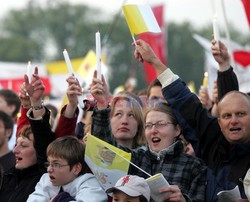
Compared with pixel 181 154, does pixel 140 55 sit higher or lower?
higher

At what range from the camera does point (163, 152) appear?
559 cm

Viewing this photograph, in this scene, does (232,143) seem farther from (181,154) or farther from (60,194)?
(60,194)

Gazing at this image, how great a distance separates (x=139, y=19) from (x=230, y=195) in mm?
1574

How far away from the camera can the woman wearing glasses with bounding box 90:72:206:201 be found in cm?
546

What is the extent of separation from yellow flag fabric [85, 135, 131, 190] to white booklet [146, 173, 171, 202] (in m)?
0.32

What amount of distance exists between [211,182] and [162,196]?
41 cm

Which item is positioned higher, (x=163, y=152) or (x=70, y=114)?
(x=70, y=114)

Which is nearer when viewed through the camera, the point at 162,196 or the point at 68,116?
the point at 162,196

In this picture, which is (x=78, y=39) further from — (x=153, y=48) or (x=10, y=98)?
(x=10, y=98)

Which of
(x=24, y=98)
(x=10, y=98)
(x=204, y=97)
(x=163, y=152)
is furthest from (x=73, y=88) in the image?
(x=10, y=98)

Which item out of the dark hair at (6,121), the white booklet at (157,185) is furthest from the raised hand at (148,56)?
the dark hair at (6,121)

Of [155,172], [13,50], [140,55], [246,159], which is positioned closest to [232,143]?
[246,159]

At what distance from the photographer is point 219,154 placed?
5676mm

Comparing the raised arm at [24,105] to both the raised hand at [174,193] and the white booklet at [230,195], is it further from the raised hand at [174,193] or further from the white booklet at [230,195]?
the white booklet at [230,195]
